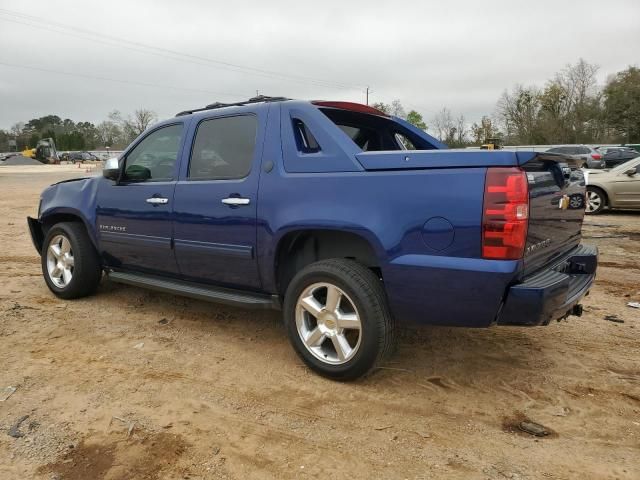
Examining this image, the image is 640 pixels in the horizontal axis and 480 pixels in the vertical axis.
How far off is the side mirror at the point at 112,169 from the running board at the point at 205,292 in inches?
35.1

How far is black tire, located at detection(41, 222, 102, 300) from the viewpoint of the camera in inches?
195

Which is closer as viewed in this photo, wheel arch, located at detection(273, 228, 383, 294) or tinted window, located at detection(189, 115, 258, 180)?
wheel arch, located at detection(273, 228, 383, 294)

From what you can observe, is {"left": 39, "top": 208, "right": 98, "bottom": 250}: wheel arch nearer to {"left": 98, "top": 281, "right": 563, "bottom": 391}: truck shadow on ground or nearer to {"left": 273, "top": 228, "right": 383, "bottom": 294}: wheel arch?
{"left": 98, "top": 281, "right": 563, "bottom": 391}: truck shadow on ground

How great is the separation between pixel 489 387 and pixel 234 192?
2.18 meters

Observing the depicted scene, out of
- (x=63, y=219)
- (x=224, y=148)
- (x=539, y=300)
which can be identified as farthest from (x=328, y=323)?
(x=63, y=219)

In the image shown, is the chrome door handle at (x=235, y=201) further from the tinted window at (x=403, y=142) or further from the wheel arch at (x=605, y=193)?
the wheel arch at (x=605, y=193)

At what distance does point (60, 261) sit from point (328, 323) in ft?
10.8

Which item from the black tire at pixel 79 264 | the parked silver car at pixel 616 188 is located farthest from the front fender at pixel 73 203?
the parked silver car at pixel 616 188

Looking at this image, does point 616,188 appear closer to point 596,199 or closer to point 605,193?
point 605,193

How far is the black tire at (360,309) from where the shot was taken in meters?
3.09

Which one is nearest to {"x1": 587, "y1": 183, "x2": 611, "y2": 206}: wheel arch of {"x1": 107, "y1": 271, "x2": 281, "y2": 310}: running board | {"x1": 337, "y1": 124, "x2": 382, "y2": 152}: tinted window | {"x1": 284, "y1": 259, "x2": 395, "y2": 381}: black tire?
{"x1": 337, "y1": 124, "x2": 382, "y2": 152}: tinted window

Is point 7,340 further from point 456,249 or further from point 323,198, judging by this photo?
point 456,249

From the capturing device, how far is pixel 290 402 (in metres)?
3.12

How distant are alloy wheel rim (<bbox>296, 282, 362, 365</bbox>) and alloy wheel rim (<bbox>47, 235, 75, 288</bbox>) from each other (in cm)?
285
